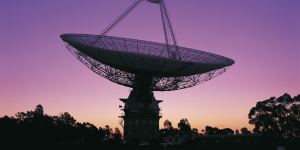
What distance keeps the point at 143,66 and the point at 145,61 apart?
172 cm

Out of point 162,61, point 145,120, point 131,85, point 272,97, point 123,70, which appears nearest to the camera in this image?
point 162,61

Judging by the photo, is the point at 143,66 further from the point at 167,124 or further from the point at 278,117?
the point at 167,124

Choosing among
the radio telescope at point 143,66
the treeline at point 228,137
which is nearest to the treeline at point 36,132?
the treeline at point 228,137

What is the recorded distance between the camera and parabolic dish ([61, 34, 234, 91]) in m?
50.5

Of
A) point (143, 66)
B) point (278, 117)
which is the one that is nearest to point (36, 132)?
point (143, 66)

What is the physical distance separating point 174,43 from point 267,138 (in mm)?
43551

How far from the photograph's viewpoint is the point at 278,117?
9862 centimetres

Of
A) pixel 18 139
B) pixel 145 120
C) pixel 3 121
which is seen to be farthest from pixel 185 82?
pixel 3 121

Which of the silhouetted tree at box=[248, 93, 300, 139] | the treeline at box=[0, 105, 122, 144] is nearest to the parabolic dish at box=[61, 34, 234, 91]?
the treeline at box=[0, 105, 122, 144]

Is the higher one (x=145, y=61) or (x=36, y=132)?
(x=145, y=61)

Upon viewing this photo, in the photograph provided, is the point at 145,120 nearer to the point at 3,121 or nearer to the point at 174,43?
the point at 174,43

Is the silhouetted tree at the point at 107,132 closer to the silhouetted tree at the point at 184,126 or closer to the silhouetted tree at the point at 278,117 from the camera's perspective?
the silhouetted tree at the point at 184,126

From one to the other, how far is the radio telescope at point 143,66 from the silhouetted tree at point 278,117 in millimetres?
40405

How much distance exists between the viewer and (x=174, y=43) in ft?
185
